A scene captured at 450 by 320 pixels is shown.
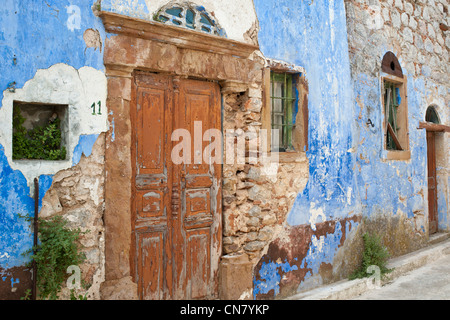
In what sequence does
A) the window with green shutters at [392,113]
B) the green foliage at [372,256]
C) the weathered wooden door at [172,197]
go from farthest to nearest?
the window with green shutters at [392,113] → the green foliage at [372,256] → the weathered wooden door at [172,197]

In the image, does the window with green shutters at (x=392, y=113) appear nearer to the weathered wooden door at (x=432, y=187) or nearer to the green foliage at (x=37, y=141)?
the weathered wooden door at (x=432, y=187)

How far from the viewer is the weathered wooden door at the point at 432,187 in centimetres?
833

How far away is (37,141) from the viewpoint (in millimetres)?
3154

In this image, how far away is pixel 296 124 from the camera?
5.20 metres

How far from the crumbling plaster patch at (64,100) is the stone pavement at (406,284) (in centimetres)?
299

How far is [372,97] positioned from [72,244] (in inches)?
203

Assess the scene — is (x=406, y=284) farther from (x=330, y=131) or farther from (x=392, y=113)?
(x=392, y=113)

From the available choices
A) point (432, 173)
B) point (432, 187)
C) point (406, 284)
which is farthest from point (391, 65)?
point (406, 284)

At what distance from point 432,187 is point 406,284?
3359 millimetres

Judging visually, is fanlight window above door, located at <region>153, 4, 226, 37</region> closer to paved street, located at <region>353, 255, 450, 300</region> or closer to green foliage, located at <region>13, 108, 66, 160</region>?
green foliage, located at <region>13, 108, 66, 160</region>

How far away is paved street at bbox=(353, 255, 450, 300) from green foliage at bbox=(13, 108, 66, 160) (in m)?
3.94

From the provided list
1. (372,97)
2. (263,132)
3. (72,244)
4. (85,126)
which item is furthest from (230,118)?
(372,97)

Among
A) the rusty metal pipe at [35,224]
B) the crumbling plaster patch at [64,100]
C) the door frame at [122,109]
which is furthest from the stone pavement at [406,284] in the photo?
the crumbling plaster patch at [64,100]
